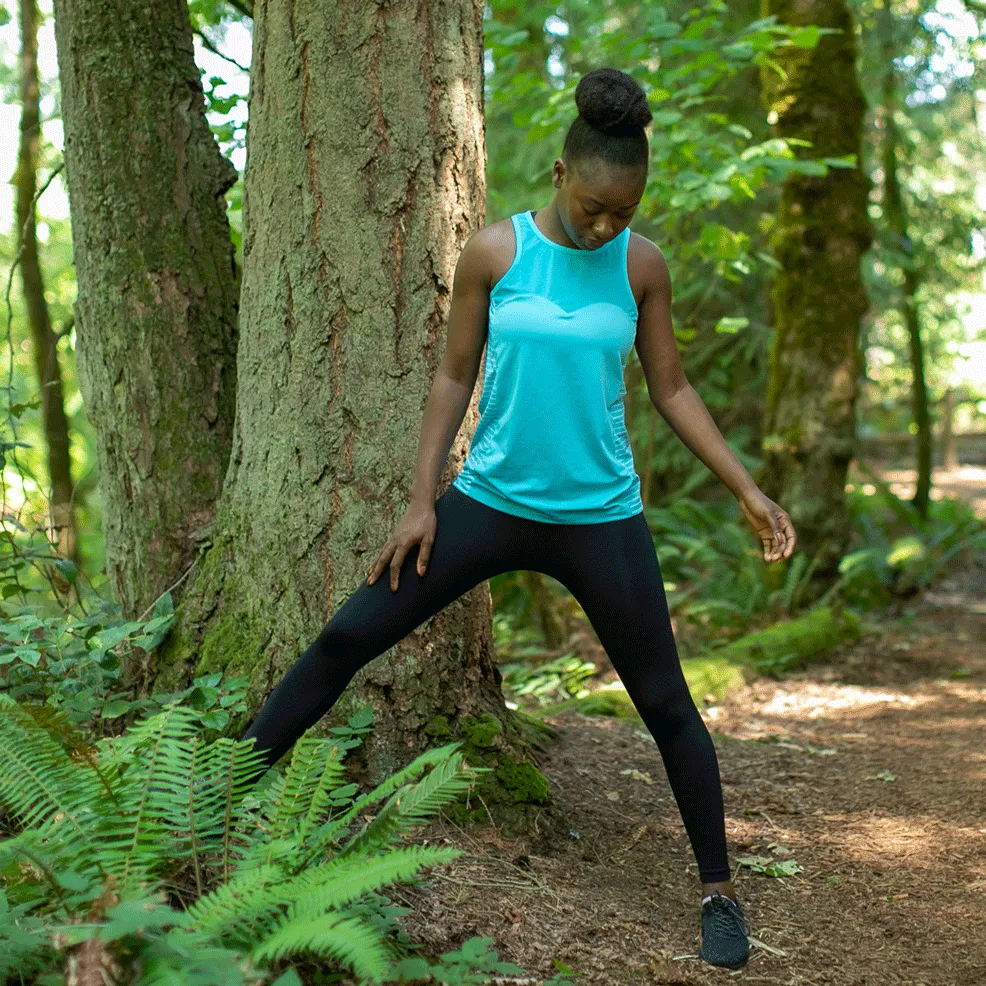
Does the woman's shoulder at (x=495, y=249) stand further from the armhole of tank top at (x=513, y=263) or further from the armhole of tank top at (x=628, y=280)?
the armhole of tank top at (x=628, y=280)

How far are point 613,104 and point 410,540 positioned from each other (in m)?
1.37

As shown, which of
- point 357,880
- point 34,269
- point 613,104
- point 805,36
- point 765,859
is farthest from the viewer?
point 34,269

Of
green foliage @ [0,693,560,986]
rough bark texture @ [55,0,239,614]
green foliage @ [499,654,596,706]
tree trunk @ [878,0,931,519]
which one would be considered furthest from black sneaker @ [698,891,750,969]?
tree trunk @ [878,0,931,519]

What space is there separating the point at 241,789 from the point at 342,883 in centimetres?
64

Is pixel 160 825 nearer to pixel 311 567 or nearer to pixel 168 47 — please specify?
pixel 311 567

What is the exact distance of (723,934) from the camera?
9.79 ft

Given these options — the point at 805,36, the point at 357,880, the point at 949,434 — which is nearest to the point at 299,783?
the point at 357,880

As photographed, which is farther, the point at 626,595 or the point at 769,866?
the point at 769,866

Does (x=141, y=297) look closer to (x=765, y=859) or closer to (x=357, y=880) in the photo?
(x=357, y=880)

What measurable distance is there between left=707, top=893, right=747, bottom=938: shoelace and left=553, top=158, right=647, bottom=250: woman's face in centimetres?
200

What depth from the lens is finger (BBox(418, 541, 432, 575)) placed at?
9.93ft

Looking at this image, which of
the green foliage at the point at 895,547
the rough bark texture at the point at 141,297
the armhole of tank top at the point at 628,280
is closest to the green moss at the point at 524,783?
the rough bark texture at the point at 141,297

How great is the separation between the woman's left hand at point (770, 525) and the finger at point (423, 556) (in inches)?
37.8

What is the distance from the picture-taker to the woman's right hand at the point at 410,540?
3.03m
